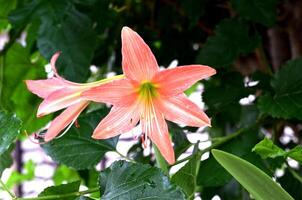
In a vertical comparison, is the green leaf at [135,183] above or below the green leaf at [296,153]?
below

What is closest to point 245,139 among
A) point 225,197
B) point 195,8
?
point 225,197

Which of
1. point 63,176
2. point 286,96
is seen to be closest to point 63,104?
point 286,96

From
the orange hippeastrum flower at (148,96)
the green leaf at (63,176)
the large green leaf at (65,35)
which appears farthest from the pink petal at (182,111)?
the green leaf at (63,176)

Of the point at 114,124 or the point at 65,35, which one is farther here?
the point at 65,35

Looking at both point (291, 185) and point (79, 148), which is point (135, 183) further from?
point (291, 185)

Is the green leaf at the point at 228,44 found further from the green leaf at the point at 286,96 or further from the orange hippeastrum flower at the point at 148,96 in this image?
the orange hippeastrum flower at the point at 148,96

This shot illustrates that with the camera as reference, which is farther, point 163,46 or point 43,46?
point 163,46

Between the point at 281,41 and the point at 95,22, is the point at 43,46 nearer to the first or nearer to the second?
the point at 95,22
